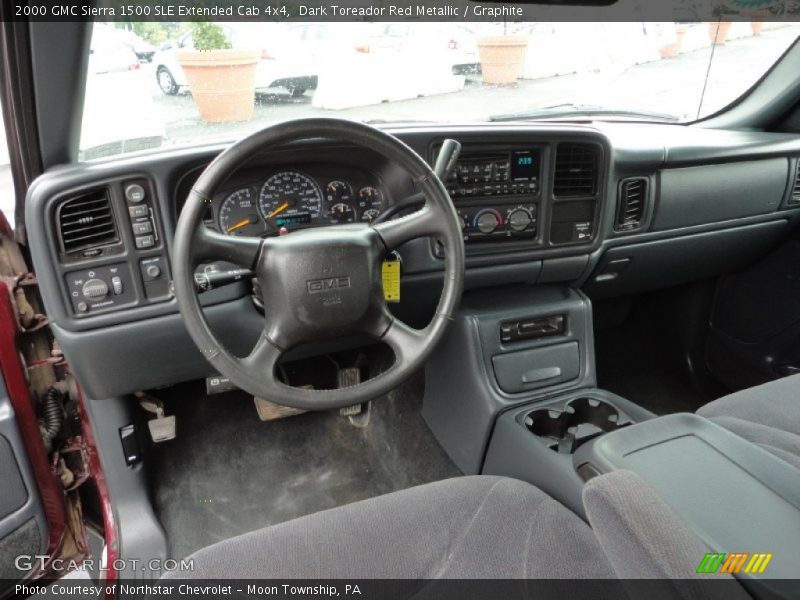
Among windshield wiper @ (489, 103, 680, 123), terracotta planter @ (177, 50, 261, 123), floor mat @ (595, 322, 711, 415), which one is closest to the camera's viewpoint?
terracotta planter @ (177, 50, 261, 123)

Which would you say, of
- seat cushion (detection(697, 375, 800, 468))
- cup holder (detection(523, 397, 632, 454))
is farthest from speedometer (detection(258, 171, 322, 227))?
seat cushion (detection(697, 375, 800, 468))

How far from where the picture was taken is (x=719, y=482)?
1.00 meters

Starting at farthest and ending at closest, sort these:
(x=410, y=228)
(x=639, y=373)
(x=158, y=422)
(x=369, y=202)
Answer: (x=639, y=373) < (x=158, y=422) < (x=369, y=202) < (x=410, y=228)

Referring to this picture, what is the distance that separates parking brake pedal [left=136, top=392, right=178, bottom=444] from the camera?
188 centimetres

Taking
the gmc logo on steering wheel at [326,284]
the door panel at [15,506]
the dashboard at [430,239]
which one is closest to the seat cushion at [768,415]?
the dashboard at [430,239]

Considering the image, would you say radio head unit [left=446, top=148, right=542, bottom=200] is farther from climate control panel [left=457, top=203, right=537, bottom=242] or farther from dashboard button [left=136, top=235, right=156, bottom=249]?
dashboard button [left=136, top=235, right=156, bottom=249]

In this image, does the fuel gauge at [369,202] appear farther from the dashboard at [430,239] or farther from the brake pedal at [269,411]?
the brake pedal at [269,411]

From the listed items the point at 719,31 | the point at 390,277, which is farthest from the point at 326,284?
the point at 719,31

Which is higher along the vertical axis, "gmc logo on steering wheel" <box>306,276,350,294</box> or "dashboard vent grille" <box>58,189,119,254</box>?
"dashboard vent grille" <box>58,189,119,254</box>

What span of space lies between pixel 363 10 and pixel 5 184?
3.15ft

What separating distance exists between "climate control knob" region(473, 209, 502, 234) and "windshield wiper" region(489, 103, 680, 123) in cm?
37

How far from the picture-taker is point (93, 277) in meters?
1.42

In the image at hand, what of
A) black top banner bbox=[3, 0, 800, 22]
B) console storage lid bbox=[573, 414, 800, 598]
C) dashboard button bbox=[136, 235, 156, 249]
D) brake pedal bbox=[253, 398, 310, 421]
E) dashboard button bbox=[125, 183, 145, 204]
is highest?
black top banner bbox=[3, 0, 800, 22]
